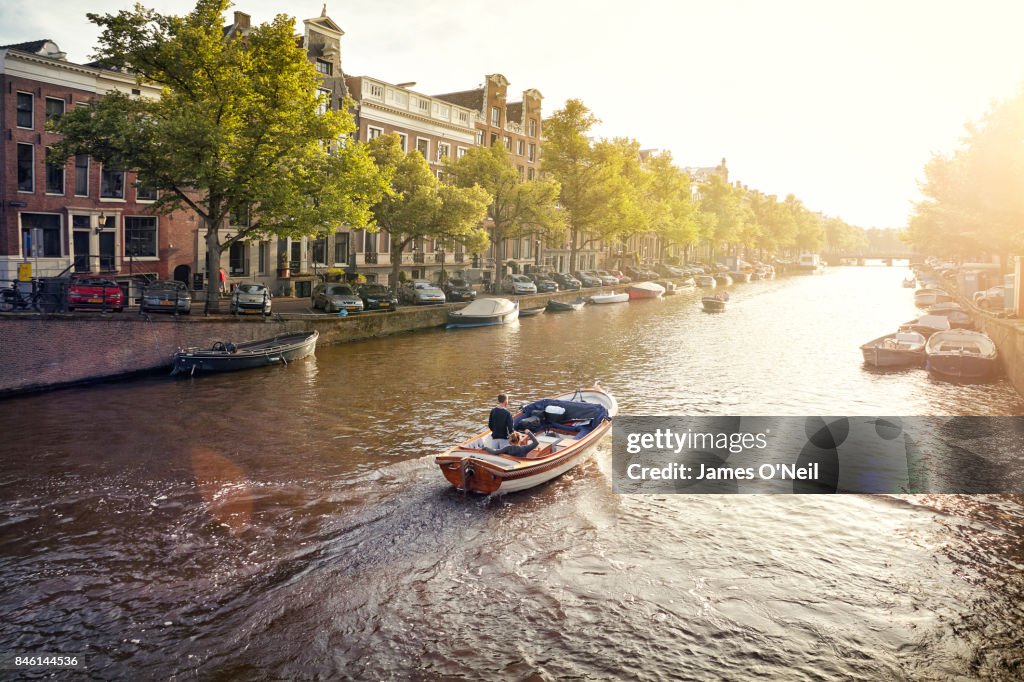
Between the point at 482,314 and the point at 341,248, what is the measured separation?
14.6 m

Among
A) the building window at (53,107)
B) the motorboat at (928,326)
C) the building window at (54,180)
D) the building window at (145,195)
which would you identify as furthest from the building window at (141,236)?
the motorboat at (928,326)

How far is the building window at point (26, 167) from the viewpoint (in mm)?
36906

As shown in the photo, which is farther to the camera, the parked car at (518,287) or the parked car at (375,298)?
the parked car at (518,287)

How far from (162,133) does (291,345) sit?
33.5ft

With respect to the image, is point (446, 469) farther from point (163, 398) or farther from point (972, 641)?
point (163, 398)

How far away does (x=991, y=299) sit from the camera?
1984 inches

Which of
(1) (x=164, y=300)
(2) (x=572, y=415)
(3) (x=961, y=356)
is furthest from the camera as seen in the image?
(3) (x=961, y=356)

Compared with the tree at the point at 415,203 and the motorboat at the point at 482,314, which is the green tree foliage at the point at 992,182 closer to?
the motorboat at the point at 482,314

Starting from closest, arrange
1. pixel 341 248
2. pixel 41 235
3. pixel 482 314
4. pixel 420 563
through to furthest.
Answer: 1. pixel 420 563
2. pixel 41 235
3. pixel 482 314
4. pixel 341 248

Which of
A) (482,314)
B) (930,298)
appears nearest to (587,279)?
(482,314)

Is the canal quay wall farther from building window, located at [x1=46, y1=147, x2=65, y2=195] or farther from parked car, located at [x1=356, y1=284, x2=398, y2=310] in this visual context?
building window, located at [x1=46, y1=147, x2=65, y2=195]

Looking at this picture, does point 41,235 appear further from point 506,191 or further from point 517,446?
point 517,446

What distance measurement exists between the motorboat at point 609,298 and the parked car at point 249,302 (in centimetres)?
3648

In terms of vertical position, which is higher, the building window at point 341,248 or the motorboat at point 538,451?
the building window at point 341,248
